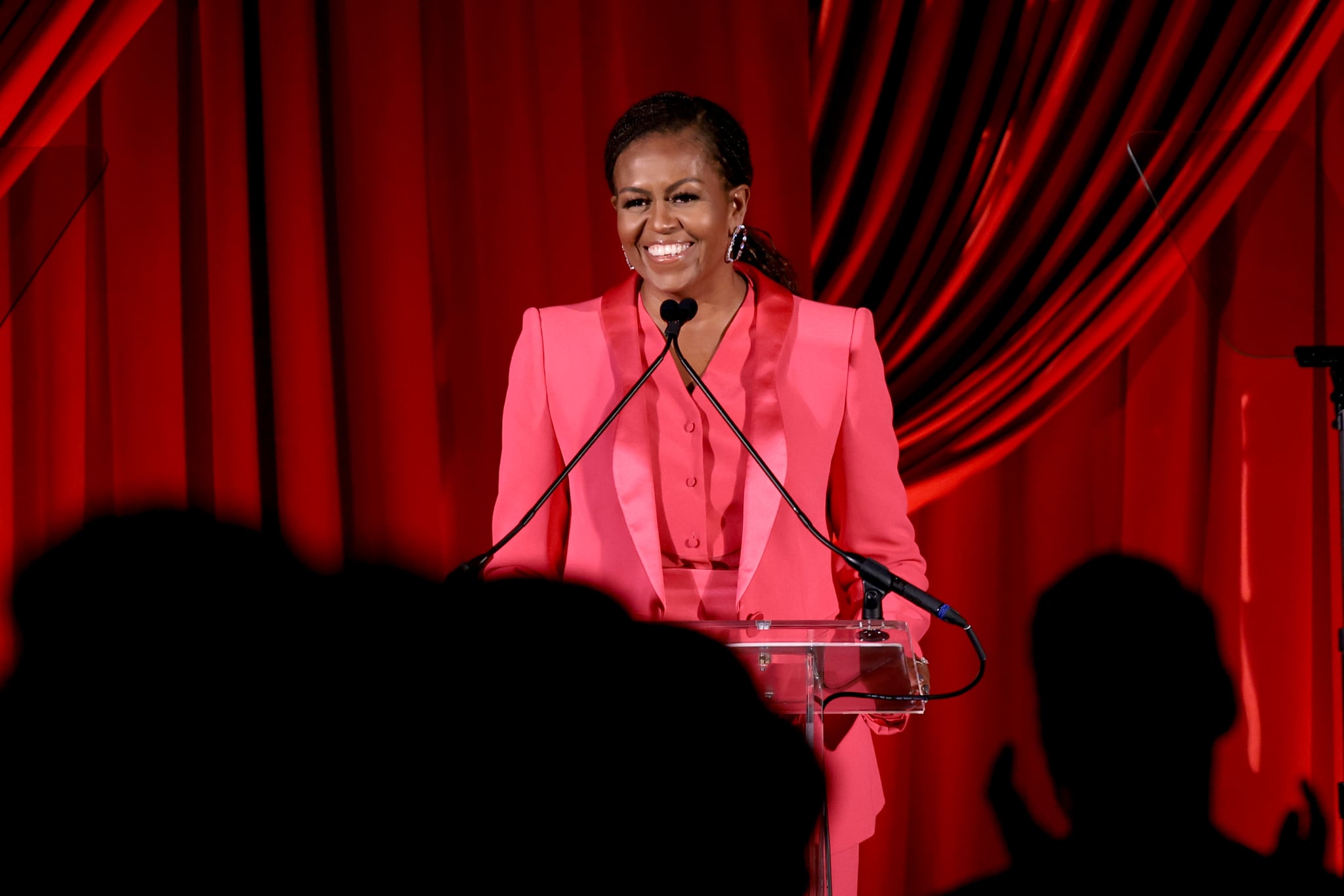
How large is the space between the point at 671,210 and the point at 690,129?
133mm

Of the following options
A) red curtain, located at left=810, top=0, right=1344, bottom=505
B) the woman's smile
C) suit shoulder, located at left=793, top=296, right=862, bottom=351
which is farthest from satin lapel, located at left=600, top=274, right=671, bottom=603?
red curtain, located at left=810, top=0, right=1344, bottom=505

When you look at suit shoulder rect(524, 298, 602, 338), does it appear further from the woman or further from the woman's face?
the woman's face

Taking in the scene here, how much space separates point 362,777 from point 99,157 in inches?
71.7

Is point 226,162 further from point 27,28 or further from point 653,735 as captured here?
point 653,735

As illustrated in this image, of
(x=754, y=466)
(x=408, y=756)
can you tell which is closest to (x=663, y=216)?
(x=754, y=466)

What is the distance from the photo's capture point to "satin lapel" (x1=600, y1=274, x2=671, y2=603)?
1.76 meters

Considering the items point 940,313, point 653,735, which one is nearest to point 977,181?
point 940,313

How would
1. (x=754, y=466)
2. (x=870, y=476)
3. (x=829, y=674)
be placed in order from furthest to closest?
(x=870, y=476) < (x=754, y=466) < (x=829, y=674)

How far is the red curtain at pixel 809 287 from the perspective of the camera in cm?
265

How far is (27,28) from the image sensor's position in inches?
99.6

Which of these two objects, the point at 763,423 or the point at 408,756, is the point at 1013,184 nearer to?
the point at 763,423

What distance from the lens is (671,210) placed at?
187cm

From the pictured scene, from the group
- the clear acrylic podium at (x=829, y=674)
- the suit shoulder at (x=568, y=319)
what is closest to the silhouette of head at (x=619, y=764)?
the clear acrylic podium at (x=829, y=674)

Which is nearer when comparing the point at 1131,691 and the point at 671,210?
the point at 671,210
